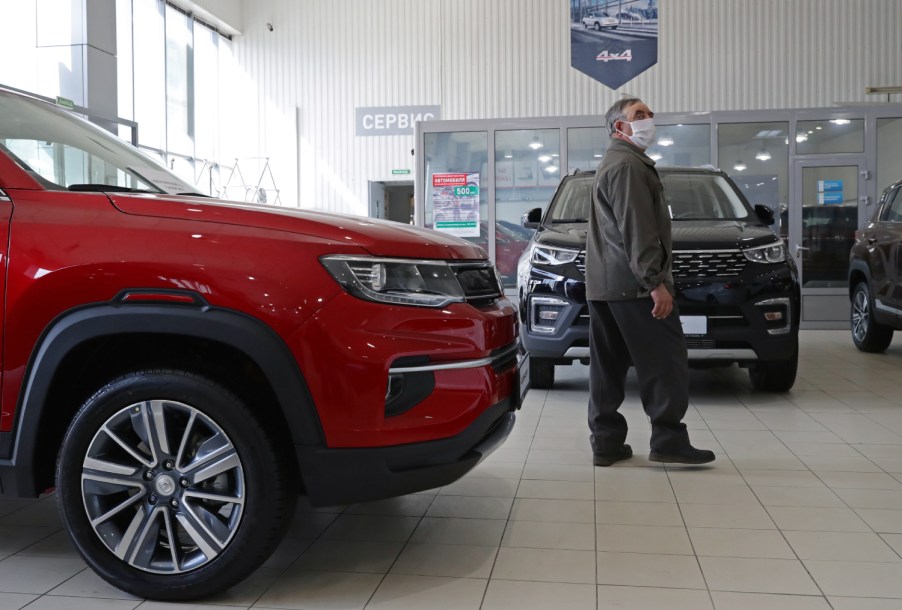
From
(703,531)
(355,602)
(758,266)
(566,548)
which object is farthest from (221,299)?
(758,266)

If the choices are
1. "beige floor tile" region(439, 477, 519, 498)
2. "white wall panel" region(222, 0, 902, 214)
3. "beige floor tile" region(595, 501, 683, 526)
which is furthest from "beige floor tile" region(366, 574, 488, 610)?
"white wall panel" region(222, 0, 902, 214)

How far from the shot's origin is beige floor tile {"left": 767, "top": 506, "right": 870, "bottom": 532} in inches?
117

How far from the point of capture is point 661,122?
34.4 ft

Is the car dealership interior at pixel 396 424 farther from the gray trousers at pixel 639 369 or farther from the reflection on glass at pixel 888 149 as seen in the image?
the reflection on glass at pixel 888 149

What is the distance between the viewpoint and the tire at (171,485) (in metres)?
2.23

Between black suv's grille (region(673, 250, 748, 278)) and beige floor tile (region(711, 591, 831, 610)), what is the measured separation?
9.35ft

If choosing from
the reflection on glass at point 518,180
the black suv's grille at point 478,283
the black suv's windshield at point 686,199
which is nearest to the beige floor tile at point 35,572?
the black suv's grille at point 478,283

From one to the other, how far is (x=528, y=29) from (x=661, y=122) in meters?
6.31

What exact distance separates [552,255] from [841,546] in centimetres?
277

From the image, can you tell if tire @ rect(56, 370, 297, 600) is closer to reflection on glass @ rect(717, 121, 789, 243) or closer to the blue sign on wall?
reflection on glass @ rect(717, 121, 789, 243)

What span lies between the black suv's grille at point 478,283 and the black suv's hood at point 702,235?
2469 millimetres

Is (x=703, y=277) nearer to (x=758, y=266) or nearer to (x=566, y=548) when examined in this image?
(x=758, y=266)

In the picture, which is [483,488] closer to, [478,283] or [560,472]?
[560,472]

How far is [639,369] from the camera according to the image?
369 centimetres
